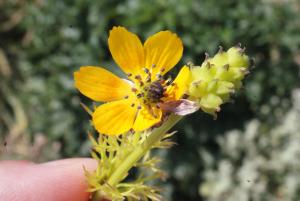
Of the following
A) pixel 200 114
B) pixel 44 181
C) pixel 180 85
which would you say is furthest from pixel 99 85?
pixel 200 114

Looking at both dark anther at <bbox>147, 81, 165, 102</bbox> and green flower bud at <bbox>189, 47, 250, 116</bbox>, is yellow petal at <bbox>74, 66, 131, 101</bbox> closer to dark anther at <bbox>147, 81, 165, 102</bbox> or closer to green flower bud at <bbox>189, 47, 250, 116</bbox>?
dark anther at <bbox>147, 81, 165, 102</bbox>

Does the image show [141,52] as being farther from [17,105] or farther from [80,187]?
[17,105]

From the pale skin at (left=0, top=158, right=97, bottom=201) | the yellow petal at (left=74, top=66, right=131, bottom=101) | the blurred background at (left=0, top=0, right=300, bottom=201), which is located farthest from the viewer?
the blurred background at (left=0, top=0, right=300, bottom=201)

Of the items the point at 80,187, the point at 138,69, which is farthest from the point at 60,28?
the point at 138,69

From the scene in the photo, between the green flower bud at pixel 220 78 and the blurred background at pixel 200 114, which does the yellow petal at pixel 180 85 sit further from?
the blurred background at pixel 200 114

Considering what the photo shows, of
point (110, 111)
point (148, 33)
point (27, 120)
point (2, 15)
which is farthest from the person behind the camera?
point (2, 15)

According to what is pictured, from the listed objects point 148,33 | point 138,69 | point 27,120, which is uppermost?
point 148,33

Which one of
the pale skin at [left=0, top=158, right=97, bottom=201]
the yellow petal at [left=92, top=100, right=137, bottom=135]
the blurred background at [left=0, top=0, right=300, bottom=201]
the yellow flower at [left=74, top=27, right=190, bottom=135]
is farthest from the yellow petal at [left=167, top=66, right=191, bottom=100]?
the blurred background at [left=0, top=0, right=300, bottom=201]

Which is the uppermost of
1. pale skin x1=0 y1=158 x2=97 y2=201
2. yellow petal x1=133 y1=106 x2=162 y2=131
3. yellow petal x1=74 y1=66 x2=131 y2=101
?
yellow petal x1=74 y1=66 x2=131 y2=101
